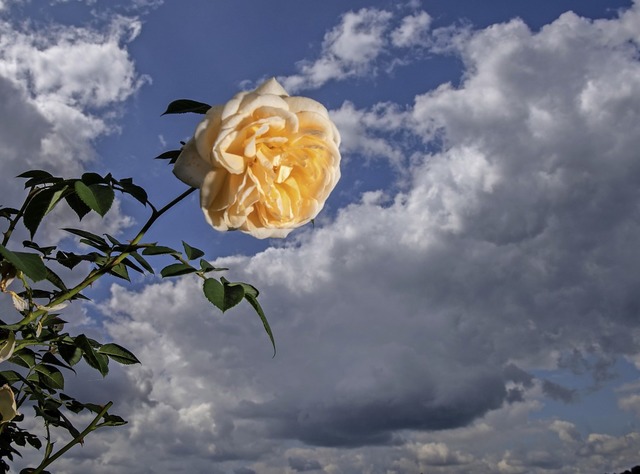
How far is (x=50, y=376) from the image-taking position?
10.8 ft

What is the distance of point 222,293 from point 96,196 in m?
0.57

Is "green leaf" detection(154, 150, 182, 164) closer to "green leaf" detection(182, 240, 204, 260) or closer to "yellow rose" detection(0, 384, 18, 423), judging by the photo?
"green leaf" detection(182, 240, 204, 260)

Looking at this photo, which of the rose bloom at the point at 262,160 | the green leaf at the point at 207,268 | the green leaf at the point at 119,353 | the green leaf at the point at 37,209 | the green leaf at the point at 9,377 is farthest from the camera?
the green leaf at the point at 9,377

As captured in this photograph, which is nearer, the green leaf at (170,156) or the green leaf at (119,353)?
the green leaf at (170,156)

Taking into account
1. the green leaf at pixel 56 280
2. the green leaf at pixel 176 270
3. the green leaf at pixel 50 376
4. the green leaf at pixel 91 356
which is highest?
the green leaf at pixel 56 280

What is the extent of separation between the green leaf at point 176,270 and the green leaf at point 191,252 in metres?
0.13

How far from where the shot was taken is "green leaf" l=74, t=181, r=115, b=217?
232cm

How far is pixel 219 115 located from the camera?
227 centimetres

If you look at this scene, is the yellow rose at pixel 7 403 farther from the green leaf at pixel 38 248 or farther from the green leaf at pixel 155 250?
the green leaf at pixel 155 250

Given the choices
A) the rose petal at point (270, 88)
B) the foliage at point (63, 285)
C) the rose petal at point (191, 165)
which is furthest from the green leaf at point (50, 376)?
the rose petal at point (270, 88)

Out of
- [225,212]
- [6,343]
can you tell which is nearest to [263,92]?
[225,212]

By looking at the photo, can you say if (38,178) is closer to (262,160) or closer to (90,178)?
(90,178)

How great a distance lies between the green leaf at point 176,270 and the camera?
102 inches

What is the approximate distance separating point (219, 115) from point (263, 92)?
173 millimetres
